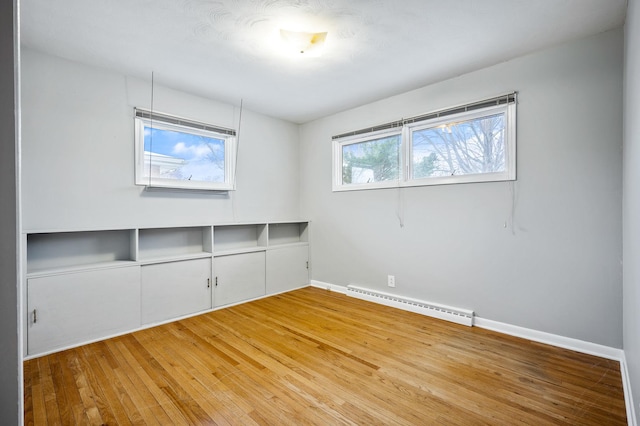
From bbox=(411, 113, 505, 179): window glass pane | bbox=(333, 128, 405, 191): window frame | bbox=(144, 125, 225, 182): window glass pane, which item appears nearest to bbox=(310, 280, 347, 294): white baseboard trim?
bbox=(333, 128, 405, 191): window frame

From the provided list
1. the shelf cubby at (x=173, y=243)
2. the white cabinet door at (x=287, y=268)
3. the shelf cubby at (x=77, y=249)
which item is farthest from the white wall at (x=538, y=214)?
the shelf cubby at (x=77, y=249)

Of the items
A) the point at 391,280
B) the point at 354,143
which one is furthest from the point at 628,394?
the point at 354,143

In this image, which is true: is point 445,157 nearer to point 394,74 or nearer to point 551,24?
point 394,74

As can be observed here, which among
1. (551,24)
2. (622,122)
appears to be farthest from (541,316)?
(551,24)

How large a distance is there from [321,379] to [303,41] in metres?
2.39

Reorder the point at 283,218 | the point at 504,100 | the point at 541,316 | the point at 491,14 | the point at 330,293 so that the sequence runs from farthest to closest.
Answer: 1. the point at 283,218
2. the point at 330,293
3. the point at 504,100
4. the point at 541,316
5. the point at 491,14

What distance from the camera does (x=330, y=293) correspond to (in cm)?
400

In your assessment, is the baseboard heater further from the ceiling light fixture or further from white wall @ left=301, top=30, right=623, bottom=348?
the ceiling light fixture

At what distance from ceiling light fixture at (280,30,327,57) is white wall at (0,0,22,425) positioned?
192 cm

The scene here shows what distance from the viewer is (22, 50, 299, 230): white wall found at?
2.45 metres

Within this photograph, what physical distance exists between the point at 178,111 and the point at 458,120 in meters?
2.92

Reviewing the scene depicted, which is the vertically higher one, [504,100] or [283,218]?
[504,100]

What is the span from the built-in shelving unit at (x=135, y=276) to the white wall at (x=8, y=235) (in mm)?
2293

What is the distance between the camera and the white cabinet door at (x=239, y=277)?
11.2 ft
